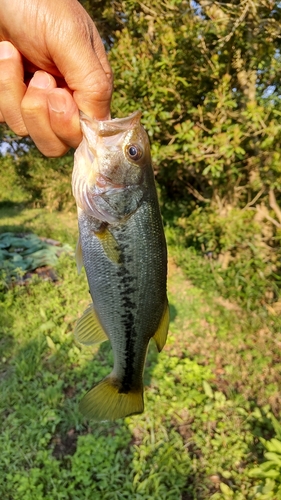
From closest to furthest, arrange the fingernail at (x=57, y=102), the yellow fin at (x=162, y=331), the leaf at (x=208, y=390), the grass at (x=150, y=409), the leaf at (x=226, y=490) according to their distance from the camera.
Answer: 1. the fingernail at (x=57, y=102)
2. the yellow fin at (x=162, y=331)
3. the leaf at (x=226, y=490)
4. the grass at (x=150, y=409)
5. the leaf at (x=208, y=390)

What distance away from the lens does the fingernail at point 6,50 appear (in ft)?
5.25

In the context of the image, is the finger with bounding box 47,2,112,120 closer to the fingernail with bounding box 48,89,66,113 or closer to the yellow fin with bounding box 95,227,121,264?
the fingernail with bounding box 48,89,66,113

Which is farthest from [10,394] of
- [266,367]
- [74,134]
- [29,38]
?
[29,38]

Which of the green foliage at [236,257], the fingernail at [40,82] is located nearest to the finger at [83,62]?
the fingernail at [40,82]

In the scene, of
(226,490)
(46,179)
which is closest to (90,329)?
(226,490)

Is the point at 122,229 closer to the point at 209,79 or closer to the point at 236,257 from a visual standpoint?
the point at 236,257

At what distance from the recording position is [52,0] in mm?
1418

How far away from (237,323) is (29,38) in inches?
161

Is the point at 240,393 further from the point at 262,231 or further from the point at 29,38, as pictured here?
the point at 29,38

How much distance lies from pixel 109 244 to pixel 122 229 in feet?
0.28

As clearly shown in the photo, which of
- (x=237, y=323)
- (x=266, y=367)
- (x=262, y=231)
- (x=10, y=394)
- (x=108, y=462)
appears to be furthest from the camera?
(x=262, y=231)

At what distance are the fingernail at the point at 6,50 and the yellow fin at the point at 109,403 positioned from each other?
5.07ft

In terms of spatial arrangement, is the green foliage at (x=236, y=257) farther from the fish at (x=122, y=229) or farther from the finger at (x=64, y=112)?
the finger at (x=64, y=112)

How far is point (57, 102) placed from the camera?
1565mm
